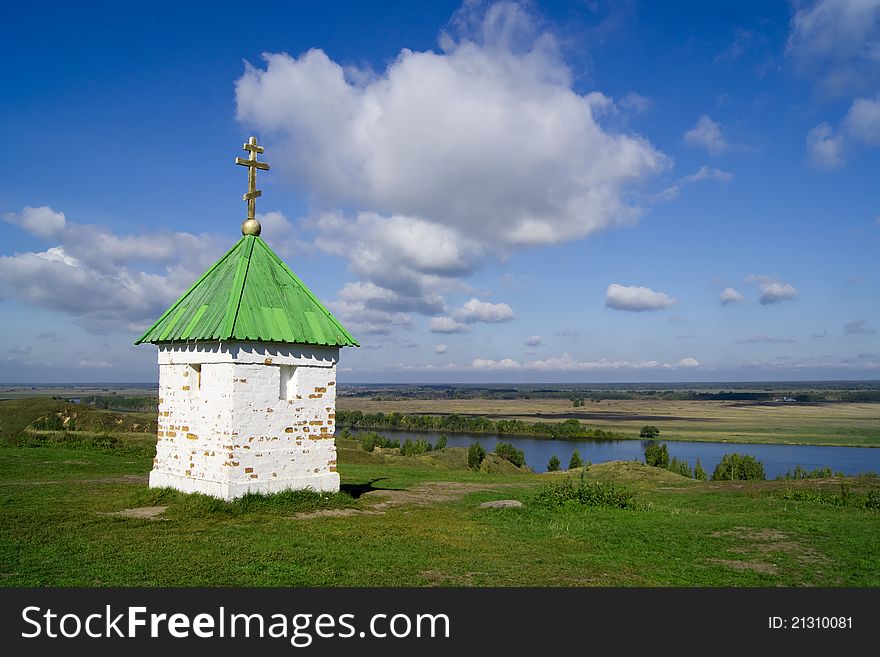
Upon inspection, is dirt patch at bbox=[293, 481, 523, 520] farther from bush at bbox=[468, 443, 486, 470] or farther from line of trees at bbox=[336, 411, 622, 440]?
line of trees at bbox=[336, 411, 622, 440]

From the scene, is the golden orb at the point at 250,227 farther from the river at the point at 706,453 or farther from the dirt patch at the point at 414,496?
the river at the point at 706,453

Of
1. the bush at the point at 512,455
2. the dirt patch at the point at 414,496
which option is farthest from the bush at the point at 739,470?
the dirt patch at the point at 414,496

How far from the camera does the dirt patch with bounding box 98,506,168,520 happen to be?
37.0ft

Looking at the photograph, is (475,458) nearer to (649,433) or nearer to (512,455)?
(512,455)

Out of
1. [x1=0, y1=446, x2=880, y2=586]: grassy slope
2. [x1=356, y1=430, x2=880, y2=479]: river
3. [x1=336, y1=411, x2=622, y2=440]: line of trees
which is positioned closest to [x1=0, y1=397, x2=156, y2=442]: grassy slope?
[x1=0, y1=446, x2=880, y2=586]: grassy slope

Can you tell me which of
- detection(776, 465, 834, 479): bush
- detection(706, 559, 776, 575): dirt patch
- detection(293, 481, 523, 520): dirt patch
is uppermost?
detection(706, 559, 776, 575): dirt patch

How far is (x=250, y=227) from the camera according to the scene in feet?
48.2

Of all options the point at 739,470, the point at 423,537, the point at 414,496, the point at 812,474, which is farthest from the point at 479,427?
the point at 423,537

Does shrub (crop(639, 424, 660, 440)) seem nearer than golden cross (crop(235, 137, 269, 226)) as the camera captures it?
No

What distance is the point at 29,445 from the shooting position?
77.2 feet

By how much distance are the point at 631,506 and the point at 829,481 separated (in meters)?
8.13

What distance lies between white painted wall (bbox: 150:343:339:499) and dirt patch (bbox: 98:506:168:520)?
758 mm
